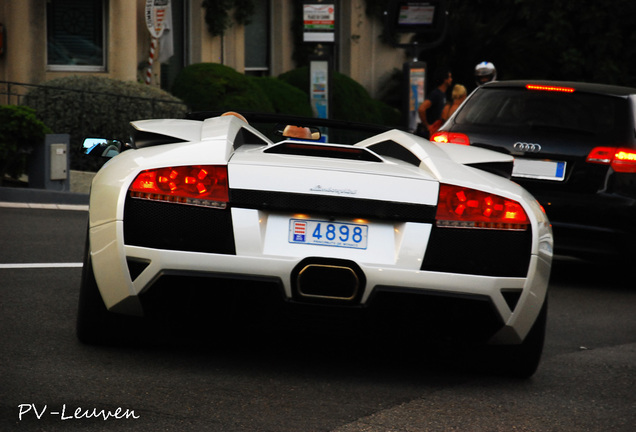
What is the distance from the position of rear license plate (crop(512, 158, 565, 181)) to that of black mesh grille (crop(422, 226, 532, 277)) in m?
3.71

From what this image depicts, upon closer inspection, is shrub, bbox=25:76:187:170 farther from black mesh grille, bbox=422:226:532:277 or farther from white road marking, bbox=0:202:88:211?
black mesh grille, bbox=422:226:532:277

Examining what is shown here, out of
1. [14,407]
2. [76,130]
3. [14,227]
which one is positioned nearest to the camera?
[14,407]

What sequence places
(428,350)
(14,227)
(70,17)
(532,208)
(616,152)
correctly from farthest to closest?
(70,17)
(14,227)
(616,152)
(428,350)
(532,208)

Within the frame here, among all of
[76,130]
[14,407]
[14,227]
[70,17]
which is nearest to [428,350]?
[14,407]

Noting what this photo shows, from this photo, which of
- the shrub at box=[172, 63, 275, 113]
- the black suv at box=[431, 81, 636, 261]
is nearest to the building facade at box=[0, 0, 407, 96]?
the shrub at box=[172, 63, 275, 113]

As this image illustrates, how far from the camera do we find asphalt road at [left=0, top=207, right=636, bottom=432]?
14.7ft

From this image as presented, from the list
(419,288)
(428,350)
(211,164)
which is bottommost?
(428,350)

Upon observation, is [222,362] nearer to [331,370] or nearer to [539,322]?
[331,370]

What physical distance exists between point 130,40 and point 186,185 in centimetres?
1473

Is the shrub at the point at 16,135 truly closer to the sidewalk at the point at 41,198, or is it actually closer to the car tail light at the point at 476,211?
the sidewalk at the point at 41,198

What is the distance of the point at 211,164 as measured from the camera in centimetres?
501

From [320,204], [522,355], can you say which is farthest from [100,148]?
[522,355]

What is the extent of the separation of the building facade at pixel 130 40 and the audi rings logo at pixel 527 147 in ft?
29.3

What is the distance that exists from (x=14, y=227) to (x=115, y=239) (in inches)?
213
